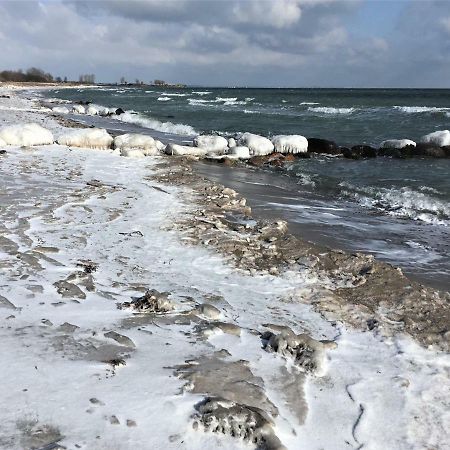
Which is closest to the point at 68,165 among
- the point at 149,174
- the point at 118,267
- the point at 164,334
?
the point at 149,174

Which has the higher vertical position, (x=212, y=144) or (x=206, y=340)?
(x=212, y=144)

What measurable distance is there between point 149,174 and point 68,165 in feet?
6.22

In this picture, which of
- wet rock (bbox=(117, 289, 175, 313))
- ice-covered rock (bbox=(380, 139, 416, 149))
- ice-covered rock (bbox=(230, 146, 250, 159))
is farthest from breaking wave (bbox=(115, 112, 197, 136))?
wet rock (bbox=(117, 289, 175, 313))

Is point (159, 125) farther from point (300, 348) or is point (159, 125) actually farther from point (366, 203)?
point (300, 348)

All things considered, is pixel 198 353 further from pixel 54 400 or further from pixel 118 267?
pixel 118 267

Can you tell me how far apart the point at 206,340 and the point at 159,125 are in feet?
75.1

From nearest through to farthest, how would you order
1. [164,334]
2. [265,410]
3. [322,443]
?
1. [322,443]
2. [265,410]
3. [164,334]

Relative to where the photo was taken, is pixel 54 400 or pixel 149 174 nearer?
pixel 54 400

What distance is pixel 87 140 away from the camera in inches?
553

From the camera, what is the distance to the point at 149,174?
10859 millimetres

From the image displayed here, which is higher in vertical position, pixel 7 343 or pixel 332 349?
pixel 7 343

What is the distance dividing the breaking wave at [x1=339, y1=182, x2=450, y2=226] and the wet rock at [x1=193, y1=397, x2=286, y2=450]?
685cm

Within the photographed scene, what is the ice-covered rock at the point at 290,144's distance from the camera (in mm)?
16516

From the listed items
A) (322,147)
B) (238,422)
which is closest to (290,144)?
(322,147)
